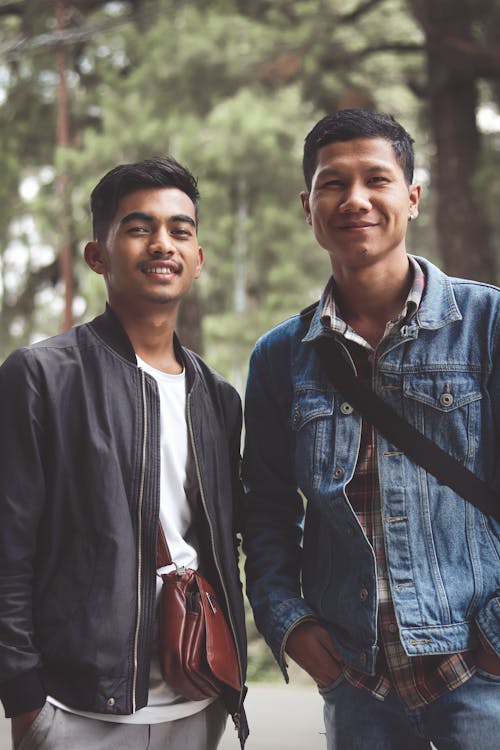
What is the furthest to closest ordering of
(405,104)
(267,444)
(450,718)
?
(405,104)
(267,444)
(450,718)

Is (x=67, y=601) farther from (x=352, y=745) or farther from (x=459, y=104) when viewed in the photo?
(x=459, y=104)

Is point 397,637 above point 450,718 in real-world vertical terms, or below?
above

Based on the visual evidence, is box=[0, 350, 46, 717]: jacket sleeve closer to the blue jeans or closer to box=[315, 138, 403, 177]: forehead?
the blue jeans

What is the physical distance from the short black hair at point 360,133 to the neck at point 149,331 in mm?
444

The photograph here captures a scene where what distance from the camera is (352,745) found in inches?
72.1

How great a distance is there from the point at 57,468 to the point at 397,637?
74cm

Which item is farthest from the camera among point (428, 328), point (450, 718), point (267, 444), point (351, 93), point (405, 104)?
point (405, 104)

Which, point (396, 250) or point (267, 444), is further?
point (267, 444)

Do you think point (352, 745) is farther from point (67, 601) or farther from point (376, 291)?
point (376, 291)

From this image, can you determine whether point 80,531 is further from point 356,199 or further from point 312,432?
point 356,199

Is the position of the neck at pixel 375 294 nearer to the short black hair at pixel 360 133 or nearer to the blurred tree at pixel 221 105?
the short black hair at pixel 360 133

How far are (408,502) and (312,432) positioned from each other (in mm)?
260

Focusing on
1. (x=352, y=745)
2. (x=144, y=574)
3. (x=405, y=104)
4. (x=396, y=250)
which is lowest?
(x=352, y=745)

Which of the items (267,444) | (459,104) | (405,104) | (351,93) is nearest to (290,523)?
(267,444)
